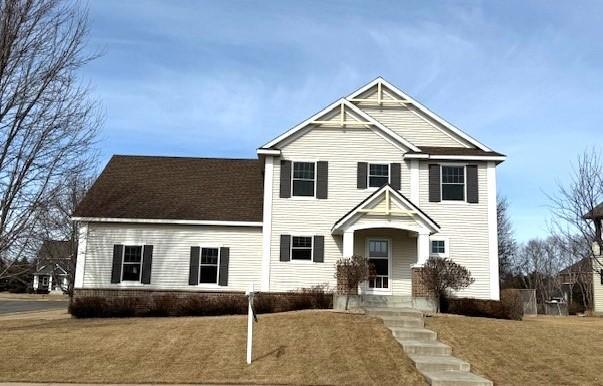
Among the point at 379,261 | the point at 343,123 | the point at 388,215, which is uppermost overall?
the point at 343,123

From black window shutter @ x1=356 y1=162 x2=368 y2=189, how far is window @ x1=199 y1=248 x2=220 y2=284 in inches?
250

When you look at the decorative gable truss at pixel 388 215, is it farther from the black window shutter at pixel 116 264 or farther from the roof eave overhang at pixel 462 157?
the black window shutter at pixel 116 264

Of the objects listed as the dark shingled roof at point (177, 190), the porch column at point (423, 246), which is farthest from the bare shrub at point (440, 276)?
the dark shingled roof at point (177, 190)

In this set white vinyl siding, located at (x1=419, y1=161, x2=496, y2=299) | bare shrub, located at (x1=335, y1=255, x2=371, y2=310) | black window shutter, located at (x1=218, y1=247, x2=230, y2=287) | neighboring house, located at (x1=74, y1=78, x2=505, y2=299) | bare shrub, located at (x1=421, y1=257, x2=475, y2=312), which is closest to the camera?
bare shrub, located at (x1=335, y1=255, x2=371, y2=310)

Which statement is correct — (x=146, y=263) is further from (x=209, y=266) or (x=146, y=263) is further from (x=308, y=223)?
(x=308, y=223)

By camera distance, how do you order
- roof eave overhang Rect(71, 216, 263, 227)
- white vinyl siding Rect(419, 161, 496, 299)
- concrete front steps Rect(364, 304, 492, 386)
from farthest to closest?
roof eave overhang Rect(71, 216, 263, 227)
white vinyl siding Rect(419, 161, 496, 299)
concrete front steps Rect(364, 304, 492, 386)

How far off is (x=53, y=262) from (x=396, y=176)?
18559mm

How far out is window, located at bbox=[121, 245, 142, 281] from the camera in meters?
23.9

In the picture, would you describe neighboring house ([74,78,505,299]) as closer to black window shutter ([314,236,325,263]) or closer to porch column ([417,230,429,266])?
black window shutter ([314,236,325,263])

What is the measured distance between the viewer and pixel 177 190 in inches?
1020

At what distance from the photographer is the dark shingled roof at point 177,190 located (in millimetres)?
24344

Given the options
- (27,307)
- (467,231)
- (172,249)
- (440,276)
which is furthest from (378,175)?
(27,307)

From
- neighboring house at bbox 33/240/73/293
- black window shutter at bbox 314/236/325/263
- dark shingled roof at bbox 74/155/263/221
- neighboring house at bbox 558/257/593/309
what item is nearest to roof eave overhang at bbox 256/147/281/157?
dark shingled roof at bbox 74/155/263/221

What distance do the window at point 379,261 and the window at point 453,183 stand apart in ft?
10.7
